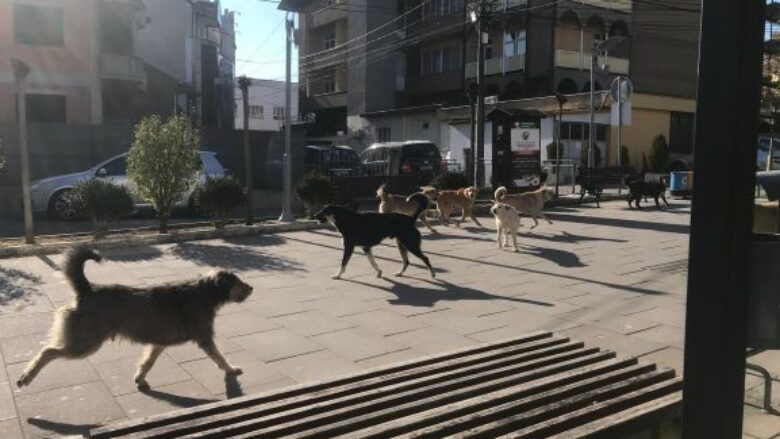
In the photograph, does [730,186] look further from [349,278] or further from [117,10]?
[117,10]

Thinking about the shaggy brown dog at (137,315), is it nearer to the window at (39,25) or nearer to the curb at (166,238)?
the curb at (166,238)

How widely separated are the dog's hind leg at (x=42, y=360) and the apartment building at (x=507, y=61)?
78.4ft

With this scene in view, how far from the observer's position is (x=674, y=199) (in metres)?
20.9

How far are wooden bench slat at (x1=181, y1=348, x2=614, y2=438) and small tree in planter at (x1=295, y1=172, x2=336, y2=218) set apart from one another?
396 inches

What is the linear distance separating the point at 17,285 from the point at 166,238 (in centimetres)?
347

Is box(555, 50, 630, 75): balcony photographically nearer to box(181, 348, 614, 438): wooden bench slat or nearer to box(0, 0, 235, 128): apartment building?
box(0, 0, 235, 128): apartment building

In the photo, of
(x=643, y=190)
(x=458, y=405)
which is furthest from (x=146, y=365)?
(x=643, y=190)

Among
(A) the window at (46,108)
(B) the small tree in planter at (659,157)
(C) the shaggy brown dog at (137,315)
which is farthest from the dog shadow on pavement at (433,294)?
(B) the small tree in planter at (659,157)

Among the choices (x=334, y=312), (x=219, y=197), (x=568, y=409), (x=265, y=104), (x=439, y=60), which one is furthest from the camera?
(x=265, y=104)

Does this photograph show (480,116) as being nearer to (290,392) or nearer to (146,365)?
(146,365)

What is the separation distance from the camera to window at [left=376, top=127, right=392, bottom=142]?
42.3 m

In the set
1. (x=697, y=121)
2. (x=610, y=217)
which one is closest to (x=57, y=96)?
(x=610, y=217)

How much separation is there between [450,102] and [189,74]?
66.9ft

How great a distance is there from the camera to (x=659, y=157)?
110ft
